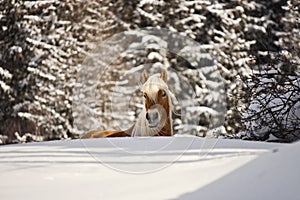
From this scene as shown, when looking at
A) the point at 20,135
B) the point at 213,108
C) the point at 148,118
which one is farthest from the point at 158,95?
the point at 20,135

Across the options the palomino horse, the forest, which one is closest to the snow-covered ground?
the palomino horse

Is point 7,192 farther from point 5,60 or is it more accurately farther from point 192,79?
point 5,60

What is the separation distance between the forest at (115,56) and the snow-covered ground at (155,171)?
6.73m

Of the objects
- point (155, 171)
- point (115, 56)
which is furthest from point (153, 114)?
point (115, 56)

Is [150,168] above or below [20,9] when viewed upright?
below

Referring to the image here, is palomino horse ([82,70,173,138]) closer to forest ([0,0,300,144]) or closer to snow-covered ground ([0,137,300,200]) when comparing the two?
snow-covered ground ([0,137,300,200])

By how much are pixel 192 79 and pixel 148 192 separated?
828cm

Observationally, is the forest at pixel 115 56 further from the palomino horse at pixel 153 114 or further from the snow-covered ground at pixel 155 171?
the snow-covered ground at pixel 155 171

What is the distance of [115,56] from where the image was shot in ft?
34.2

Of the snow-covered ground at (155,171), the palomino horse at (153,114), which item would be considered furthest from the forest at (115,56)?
the snow-covered ground at (155,171)

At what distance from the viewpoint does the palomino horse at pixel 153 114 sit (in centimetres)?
398

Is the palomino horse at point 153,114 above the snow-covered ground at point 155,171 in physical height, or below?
below

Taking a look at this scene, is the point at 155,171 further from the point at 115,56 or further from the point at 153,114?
the point at 115,56

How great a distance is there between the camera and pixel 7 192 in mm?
1745
